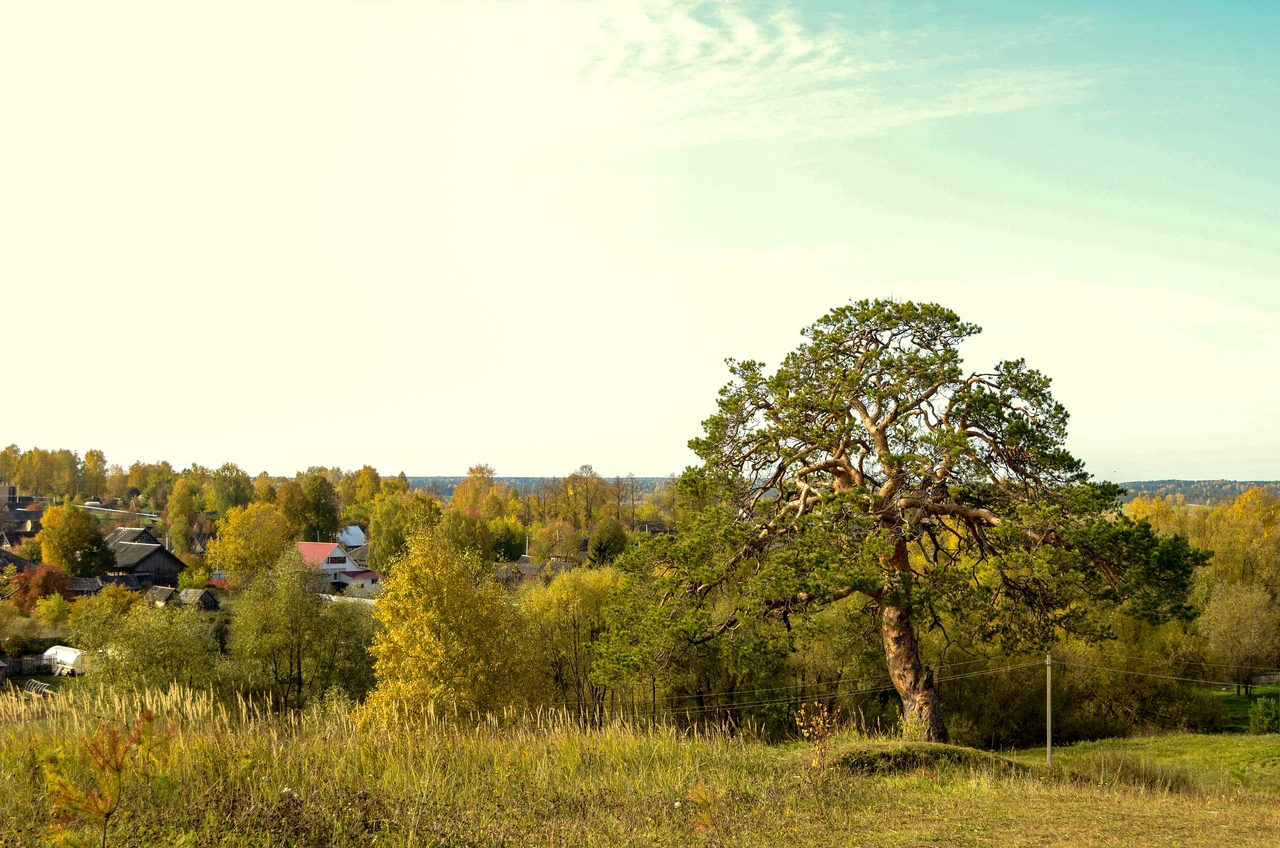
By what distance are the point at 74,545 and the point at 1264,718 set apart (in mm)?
69337

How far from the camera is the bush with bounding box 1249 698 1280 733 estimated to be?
32.3 meters

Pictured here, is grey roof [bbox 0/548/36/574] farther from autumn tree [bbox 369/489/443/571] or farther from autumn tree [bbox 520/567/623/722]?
autumn tree [bbox 520/567/623/722]

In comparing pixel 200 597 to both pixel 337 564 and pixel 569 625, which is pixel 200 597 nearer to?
pixel 337 564

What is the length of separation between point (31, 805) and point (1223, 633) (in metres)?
45.1

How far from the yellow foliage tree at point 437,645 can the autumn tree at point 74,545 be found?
51524 mm

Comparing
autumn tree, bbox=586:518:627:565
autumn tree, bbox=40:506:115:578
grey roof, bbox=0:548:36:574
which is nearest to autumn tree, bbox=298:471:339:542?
autumn tree, bbox=40:506:115:578

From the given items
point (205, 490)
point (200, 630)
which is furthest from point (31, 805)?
point (205, 490)

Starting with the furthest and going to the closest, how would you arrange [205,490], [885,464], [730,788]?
[205,490] < [885,464] < [730,788]

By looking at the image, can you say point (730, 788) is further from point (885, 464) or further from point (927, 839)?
point (885, 464)

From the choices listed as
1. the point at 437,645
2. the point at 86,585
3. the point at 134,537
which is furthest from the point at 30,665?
the point at 437,645

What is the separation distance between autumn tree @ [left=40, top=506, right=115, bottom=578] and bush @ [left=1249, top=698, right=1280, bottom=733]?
68.4 m

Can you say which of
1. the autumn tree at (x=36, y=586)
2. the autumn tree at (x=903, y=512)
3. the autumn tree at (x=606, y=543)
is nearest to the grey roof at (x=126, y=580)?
the autumn tree at (x=36, y=586)

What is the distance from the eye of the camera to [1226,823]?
30.7 ft

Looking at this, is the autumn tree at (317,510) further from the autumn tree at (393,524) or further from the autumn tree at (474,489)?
the autumn tree at (474,489)
